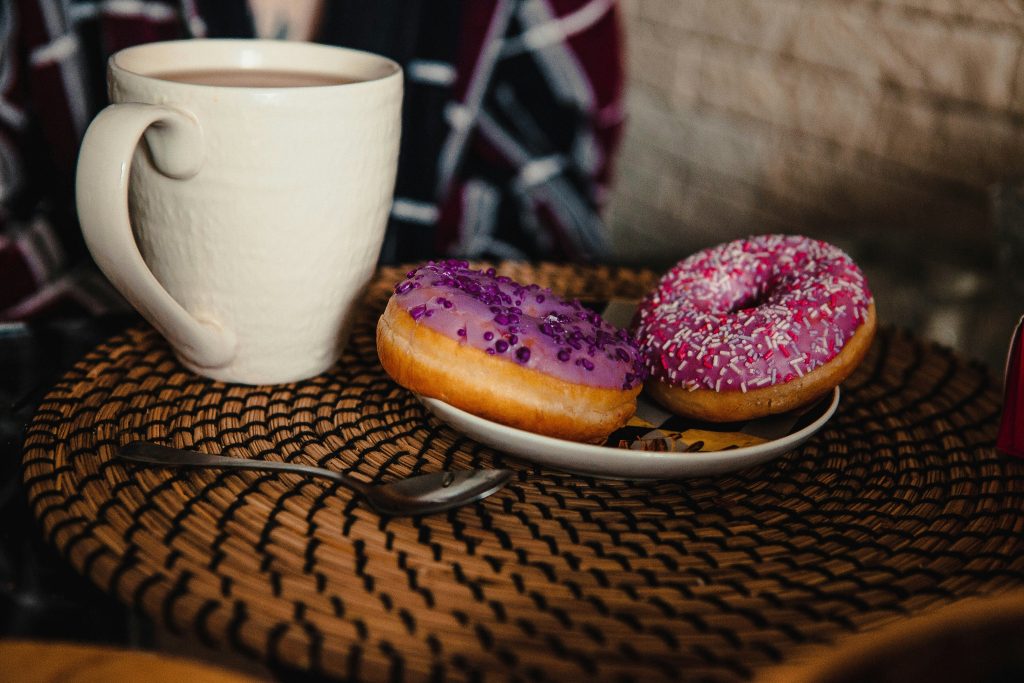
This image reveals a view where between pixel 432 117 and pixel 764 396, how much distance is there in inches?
27.1

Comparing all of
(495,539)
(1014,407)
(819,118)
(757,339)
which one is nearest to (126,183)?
(495,539)

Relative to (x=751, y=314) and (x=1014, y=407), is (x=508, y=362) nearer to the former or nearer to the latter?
(x=751, y=314)

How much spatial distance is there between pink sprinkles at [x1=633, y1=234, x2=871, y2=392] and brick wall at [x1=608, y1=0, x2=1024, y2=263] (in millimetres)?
352

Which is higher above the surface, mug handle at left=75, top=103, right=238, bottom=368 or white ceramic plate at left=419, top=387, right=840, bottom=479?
mug handle at left=75, top=103, right=238, bottom=368

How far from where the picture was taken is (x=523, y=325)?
529 mm

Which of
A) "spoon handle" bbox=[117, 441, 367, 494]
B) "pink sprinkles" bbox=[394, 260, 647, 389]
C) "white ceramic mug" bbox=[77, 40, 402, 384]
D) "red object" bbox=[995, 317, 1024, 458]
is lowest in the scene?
"red object" bbox=[995, 317, 1024, 458]

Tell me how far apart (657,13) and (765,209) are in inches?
13.9

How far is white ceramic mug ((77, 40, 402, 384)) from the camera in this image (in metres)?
0.52

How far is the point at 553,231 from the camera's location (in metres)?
1.26

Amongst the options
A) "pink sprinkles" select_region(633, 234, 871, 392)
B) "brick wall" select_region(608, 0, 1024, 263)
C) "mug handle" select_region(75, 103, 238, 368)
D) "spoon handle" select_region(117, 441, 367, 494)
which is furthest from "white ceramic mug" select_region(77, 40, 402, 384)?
"brick wall" select_region(608, 0, 1024, 263)

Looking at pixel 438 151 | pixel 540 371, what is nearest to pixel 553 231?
pixel 438 151

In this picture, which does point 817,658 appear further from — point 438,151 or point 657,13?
point 657,13

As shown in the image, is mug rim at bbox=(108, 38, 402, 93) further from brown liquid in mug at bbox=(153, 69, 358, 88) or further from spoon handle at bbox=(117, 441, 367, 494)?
spoon handle at bbox=(117, 441, 367, 494)

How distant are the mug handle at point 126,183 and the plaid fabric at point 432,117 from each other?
522 millimetres
